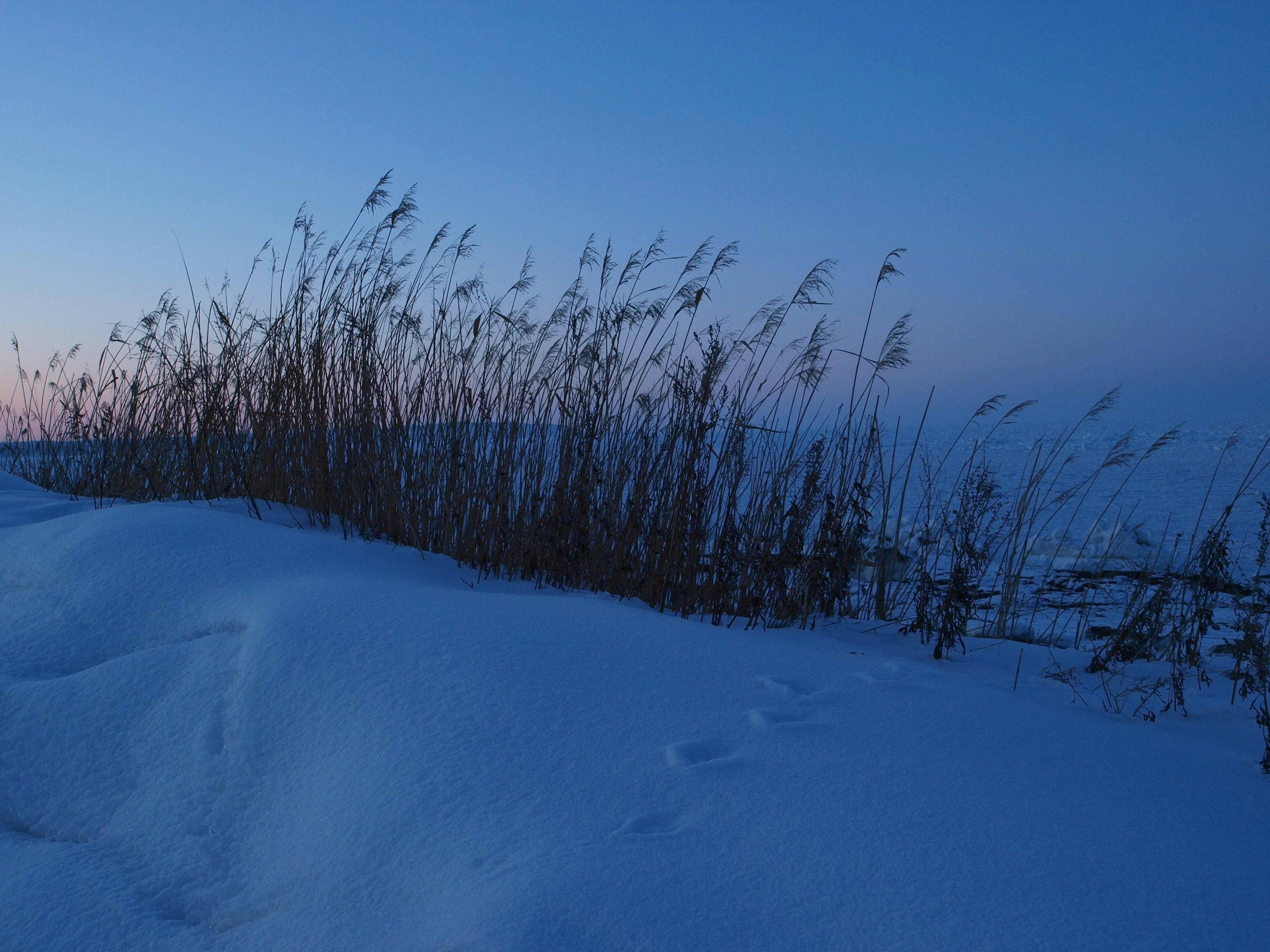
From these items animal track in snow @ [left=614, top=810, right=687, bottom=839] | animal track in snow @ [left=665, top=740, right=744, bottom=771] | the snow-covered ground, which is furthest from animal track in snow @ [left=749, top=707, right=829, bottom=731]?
animal track in snow @ [left=614, top=810, right=687, bottom=839]

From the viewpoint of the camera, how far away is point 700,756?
125cm

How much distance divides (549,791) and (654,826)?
0.17 metres

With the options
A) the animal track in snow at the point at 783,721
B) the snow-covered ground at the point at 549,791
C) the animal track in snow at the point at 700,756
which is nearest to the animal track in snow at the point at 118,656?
the snow-covered ground at the point at 549,791

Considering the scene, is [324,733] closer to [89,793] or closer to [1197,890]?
[89,793]

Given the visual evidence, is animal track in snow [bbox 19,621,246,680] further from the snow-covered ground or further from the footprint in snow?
the footprint in snow

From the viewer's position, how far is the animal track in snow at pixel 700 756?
3.93 ft

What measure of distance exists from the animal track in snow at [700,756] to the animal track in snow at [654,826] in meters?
0.12

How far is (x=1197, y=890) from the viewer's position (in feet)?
3.18

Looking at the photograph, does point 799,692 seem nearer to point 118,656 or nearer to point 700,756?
point 700,756

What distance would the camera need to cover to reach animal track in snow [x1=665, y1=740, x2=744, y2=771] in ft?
3.93

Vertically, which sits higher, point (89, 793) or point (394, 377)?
point (394, 377)

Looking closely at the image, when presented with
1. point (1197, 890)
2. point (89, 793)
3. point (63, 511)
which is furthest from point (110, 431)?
point (1197, 890)

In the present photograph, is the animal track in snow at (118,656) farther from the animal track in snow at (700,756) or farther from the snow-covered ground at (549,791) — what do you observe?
the animal track in snow at (700,756)

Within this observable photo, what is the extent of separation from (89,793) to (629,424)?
88.1 inches
